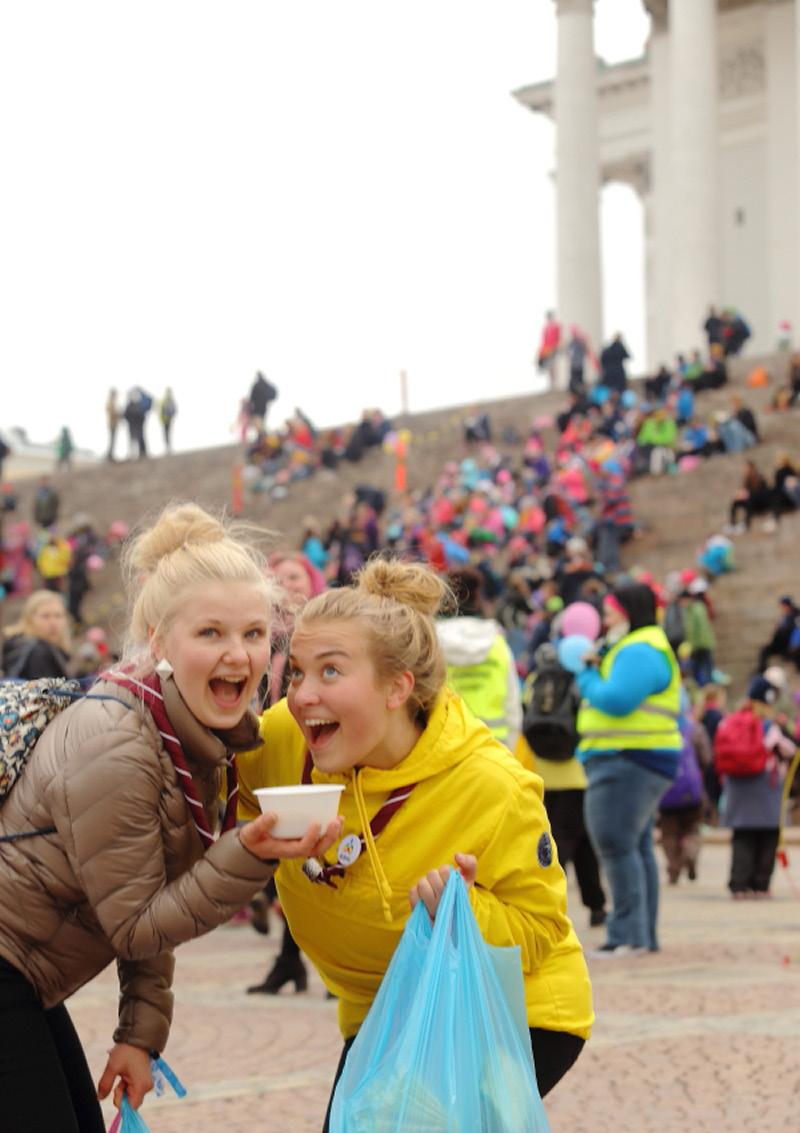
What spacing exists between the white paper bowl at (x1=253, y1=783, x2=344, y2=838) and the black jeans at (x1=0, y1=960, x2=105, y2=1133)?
0.50m

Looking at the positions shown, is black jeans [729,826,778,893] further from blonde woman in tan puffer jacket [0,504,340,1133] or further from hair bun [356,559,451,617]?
blonde woman in tan puffer jacket [0,504,340,1133]

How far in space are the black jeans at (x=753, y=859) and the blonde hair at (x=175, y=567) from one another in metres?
8.96

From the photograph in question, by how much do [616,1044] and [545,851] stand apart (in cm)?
322

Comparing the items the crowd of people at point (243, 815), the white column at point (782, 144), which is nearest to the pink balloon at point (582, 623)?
the crowd of people at point (243, 815)

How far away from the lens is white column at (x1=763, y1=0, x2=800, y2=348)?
43375mm

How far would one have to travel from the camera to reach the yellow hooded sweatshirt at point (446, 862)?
3191 millimetres

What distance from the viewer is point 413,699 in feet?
10.9

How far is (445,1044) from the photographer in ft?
9.57

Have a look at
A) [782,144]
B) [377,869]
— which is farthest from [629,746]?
[782,144]

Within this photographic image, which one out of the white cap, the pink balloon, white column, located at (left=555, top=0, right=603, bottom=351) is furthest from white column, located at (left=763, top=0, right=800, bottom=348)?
the pink balloon

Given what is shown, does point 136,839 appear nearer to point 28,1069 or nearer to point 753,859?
point 28,1069

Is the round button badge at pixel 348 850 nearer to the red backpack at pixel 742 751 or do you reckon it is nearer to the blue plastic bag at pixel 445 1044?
the blue plastic bag at pixel 445 1044

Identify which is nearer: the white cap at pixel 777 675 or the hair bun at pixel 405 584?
the hair bun at pixel 405 584

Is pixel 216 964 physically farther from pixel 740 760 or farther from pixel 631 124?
pixel 631 124
